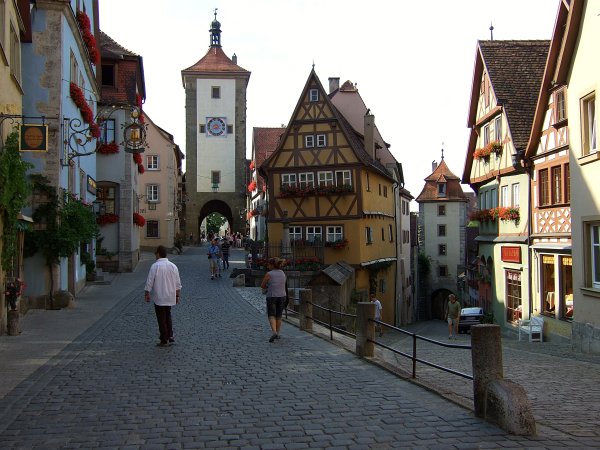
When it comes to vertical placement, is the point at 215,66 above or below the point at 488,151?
above

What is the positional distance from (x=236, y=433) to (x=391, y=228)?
34.4m

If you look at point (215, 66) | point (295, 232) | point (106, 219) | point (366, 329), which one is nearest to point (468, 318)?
point (295, 232)

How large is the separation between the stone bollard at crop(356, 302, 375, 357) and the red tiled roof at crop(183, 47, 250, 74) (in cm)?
5539

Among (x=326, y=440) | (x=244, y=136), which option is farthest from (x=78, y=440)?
(x=244, y=136)

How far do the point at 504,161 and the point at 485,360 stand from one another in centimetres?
1812

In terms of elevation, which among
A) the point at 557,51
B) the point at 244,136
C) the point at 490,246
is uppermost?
the point at 244,136

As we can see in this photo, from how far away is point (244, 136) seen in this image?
63.6 metres

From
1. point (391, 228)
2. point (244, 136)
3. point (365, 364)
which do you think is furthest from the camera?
point (244, 136)

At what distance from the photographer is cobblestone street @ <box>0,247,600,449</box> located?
6.08m

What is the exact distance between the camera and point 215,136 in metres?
63.5

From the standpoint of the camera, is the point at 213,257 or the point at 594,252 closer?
the point at 594,252

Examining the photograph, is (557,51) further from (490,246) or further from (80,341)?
(80,341)

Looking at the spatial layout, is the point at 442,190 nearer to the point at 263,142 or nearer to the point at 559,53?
the point at 263,142

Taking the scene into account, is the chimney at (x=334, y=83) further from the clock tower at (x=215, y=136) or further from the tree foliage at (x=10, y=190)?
the tree foliage at (x=10, y=190)
